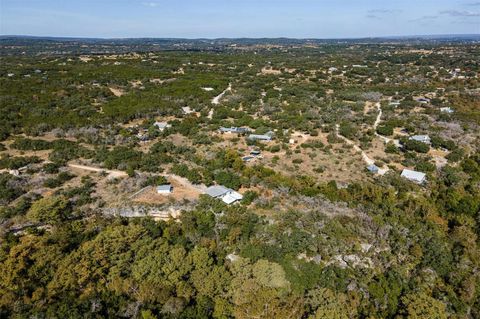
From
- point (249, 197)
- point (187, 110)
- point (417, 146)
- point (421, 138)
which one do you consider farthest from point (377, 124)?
point (249, 197)

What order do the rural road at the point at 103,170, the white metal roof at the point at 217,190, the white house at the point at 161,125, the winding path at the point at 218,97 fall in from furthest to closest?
the winding path at the point at 218,97 < the white house at the point at 161,125 < the rural road at the point at 103,170 < the white metal roof at the point at 217,190

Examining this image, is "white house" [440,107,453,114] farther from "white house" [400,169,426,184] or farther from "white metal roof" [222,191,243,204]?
"white metal roof" [222,191,243,204]

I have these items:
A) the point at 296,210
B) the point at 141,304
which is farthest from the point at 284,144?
the point at 141,304

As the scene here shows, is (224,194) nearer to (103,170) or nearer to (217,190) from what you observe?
(217,190)

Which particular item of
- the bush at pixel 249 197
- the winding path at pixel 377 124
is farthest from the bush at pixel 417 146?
the bush at pixel 249 197

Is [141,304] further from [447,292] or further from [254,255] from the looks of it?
[447,292]

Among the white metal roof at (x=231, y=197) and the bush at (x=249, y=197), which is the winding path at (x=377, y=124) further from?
the white metal roof at (x=231, y=197)
